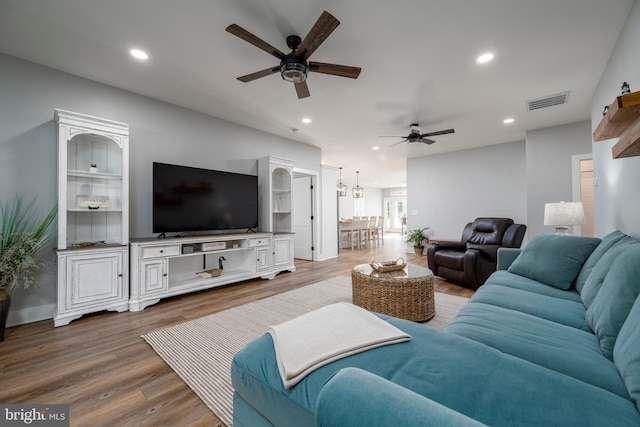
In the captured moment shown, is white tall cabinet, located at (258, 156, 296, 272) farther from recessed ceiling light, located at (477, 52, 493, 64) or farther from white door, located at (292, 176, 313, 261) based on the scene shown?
recessed ceiling light, located at (477, 52, 493, 64)

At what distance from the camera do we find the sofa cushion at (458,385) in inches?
28.2

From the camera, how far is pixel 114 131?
9.82ft

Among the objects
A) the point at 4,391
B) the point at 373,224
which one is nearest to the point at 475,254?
the point at 4,391

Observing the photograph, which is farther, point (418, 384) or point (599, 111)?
point (599, 111)

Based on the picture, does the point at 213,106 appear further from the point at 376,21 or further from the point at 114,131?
the point at 376,21

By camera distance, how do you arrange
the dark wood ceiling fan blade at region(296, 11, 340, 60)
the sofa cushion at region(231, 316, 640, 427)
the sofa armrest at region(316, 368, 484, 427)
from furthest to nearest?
the dark wood ceiling fan blade at region(296, 11, 340, 60), the sofa cushion at region(231, 316, 640, 427), the sofa armrest at region(316, 368, 484, 427)

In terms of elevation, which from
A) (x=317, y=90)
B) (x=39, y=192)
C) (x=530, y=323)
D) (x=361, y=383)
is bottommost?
(x=530, y=323)

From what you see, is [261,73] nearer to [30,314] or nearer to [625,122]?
[625,122]

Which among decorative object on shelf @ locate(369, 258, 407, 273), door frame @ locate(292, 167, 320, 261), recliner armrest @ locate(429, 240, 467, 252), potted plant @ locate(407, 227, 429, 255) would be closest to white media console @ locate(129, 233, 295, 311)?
door frame @ locate(292, 167, 320, 261)

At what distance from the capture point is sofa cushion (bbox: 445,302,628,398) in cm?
98

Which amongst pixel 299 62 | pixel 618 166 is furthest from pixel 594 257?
pixel 299 62

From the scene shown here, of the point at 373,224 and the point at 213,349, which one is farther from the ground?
the point at 373,224

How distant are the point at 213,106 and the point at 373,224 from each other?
701cm

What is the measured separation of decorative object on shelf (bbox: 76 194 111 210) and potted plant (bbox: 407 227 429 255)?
6.35 metres
